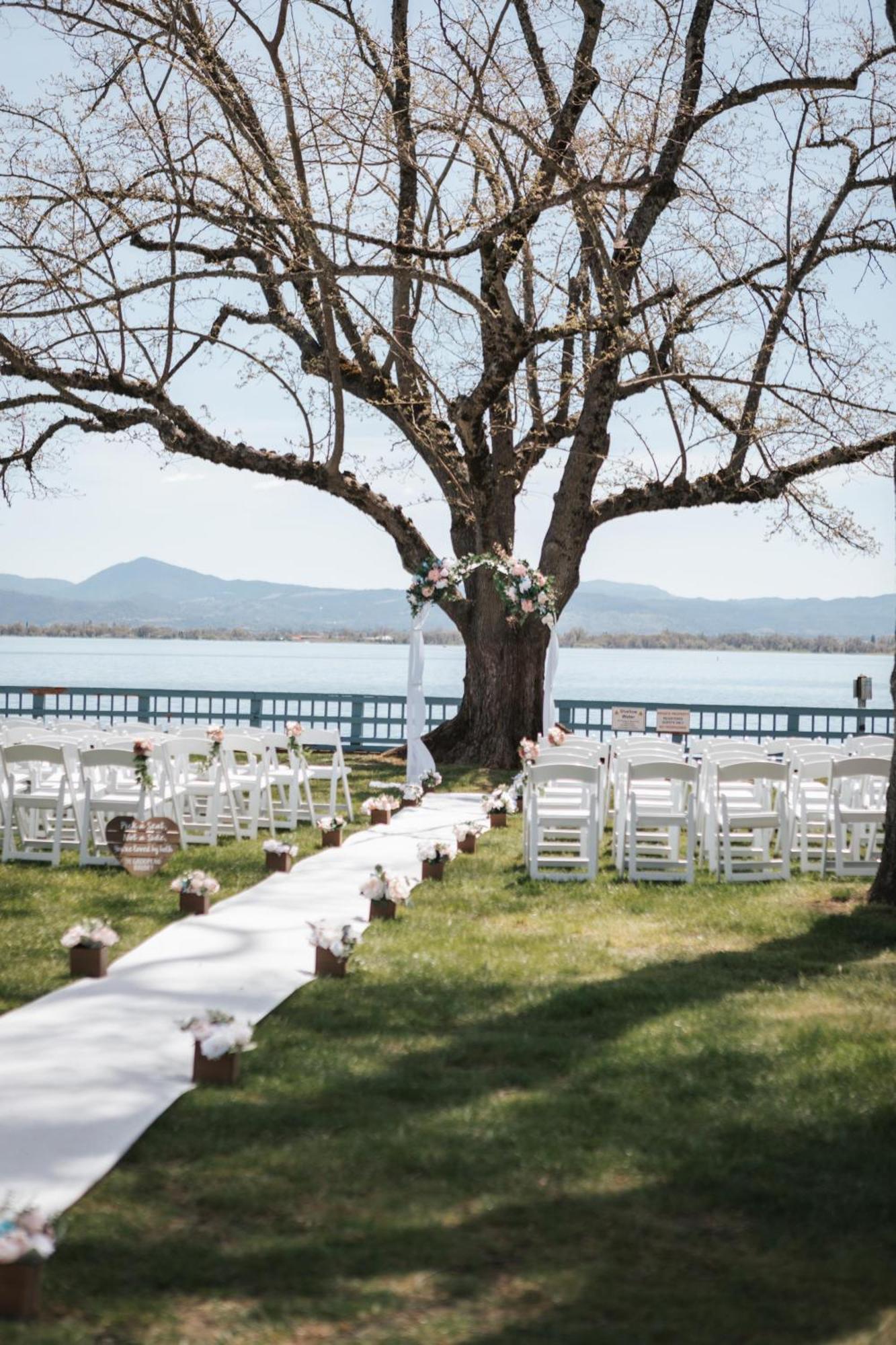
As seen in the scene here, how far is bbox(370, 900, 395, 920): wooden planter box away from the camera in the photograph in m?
8.05

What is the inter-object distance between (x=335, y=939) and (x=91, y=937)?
44.7 inches

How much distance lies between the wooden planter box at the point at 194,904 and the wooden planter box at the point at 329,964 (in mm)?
1615

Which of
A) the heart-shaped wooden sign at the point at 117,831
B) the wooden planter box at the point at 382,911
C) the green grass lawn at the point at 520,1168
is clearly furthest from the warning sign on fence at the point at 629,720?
the green grass lawn at the point at 520,1168

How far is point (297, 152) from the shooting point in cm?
1416

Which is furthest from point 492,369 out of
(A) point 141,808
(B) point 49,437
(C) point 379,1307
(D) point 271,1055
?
(C) point 379,1307

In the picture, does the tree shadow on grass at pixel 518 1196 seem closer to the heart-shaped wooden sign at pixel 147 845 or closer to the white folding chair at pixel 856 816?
the heart-shaped wooden sign at pixel 147 845

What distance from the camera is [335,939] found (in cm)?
639

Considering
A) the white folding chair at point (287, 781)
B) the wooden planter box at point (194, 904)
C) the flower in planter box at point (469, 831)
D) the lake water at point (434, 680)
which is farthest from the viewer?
the lake water at point (434, 680)

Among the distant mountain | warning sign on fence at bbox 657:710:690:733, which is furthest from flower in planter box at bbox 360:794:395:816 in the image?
the distant mountain

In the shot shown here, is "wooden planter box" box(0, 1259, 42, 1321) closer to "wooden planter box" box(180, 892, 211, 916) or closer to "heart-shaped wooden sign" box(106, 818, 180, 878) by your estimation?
"wooden planter box" box(180, 892, 211, 916)

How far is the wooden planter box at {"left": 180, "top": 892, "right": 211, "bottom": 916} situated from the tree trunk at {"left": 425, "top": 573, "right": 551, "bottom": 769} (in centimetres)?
1053

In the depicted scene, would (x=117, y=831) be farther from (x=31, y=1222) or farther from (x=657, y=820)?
(x=31, y=1222)

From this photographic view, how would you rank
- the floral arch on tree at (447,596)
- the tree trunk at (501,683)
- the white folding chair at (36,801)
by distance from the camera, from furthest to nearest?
1. the tree trunk at (501,683)
2. the floral arch on tree at (447,596)
3. the white folding chair at (36,801)

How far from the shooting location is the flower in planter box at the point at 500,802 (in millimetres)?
12055
